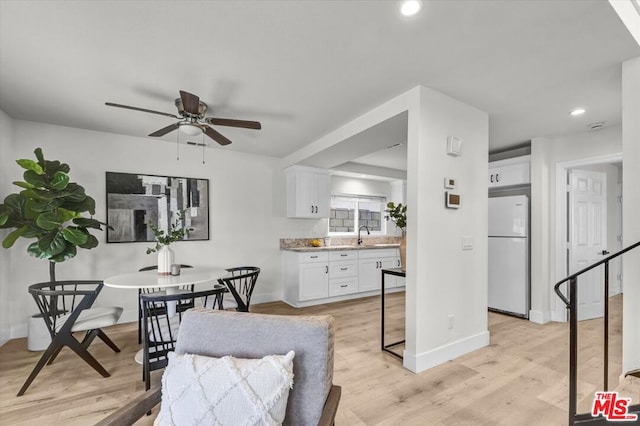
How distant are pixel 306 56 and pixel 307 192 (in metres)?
2.98

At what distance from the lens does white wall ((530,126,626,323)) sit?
3830 millimetres

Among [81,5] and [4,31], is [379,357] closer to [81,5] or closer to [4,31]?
[81,5]

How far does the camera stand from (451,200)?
2770 millimetres

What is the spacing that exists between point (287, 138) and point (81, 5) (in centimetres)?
256

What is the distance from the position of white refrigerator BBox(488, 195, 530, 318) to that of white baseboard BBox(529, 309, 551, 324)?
0.23ft

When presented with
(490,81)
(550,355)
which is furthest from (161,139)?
(550,355)

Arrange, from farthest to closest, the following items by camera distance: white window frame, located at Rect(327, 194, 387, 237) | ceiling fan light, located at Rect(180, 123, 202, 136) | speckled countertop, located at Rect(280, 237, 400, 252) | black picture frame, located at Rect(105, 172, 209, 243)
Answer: white window frame, located at Rect(327, 194, 387, 237) → speckled countertop, located at Rect(280, 237, 400, 252) → black picture frame, located at Rect(105, 172, 209, 243) → ceiling fan light, located at Rect(180, 123, 202, 136)

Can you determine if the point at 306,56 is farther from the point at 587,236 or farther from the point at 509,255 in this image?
the point at 587,236

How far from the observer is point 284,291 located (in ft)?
16.6

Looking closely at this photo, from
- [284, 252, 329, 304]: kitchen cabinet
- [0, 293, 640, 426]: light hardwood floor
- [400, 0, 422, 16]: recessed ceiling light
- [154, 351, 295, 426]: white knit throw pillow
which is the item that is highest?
[400, 0, 422, 16]: recessed ceiling light

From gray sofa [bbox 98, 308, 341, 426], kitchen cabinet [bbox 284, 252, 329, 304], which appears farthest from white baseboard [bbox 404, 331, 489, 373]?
kitchen cabinet [bbox 284, 252, 329, 304]

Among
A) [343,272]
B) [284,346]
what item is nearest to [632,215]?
[284,346]

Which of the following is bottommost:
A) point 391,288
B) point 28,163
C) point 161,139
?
point 391,288

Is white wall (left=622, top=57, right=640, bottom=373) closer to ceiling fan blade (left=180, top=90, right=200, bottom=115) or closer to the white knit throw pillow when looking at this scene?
the white knit throw pillow
